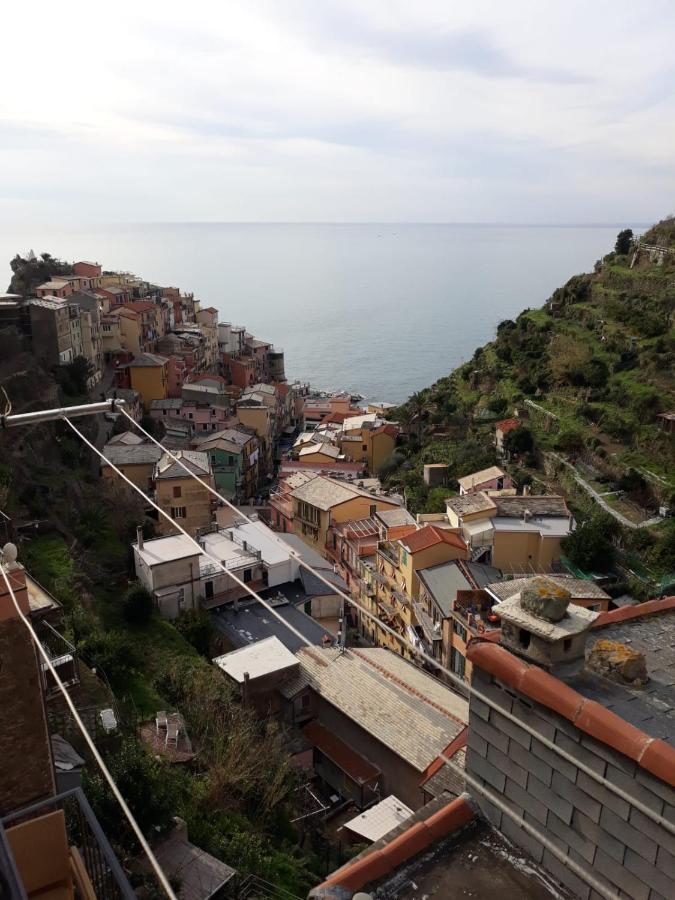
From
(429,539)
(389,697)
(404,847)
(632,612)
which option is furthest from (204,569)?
(404,847)

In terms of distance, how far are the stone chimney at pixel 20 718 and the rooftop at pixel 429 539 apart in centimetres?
1366

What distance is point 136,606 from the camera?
17703mm

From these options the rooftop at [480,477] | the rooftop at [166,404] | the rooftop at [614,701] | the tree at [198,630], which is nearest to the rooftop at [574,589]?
the tree at [198,630]

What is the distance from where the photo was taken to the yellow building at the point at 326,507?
26.2 m

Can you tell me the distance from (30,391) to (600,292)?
30638mm

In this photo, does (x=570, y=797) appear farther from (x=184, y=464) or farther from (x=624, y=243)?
(x=624, y=243)

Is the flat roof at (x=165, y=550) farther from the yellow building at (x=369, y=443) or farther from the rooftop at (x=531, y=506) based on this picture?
the yellow building at (x=369, y=443)

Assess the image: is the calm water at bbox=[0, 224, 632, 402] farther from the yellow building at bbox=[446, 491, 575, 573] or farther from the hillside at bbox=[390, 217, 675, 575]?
the yellow building at bbox=[446, 491, 575, 573]

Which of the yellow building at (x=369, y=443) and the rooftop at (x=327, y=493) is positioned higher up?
the rooftop at (x=327, y=493)

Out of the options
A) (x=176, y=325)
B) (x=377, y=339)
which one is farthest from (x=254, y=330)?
(x=176, y=325)

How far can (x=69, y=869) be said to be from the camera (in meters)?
5.95

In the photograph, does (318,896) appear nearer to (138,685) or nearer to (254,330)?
(138,685)

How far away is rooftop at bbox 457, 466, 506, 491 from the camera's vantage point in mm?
26102

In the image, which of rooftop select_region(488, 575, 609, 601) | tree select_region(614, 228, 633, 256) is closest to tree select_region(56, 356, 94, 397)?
rooftop select_region(488, 575, 609, 601)
